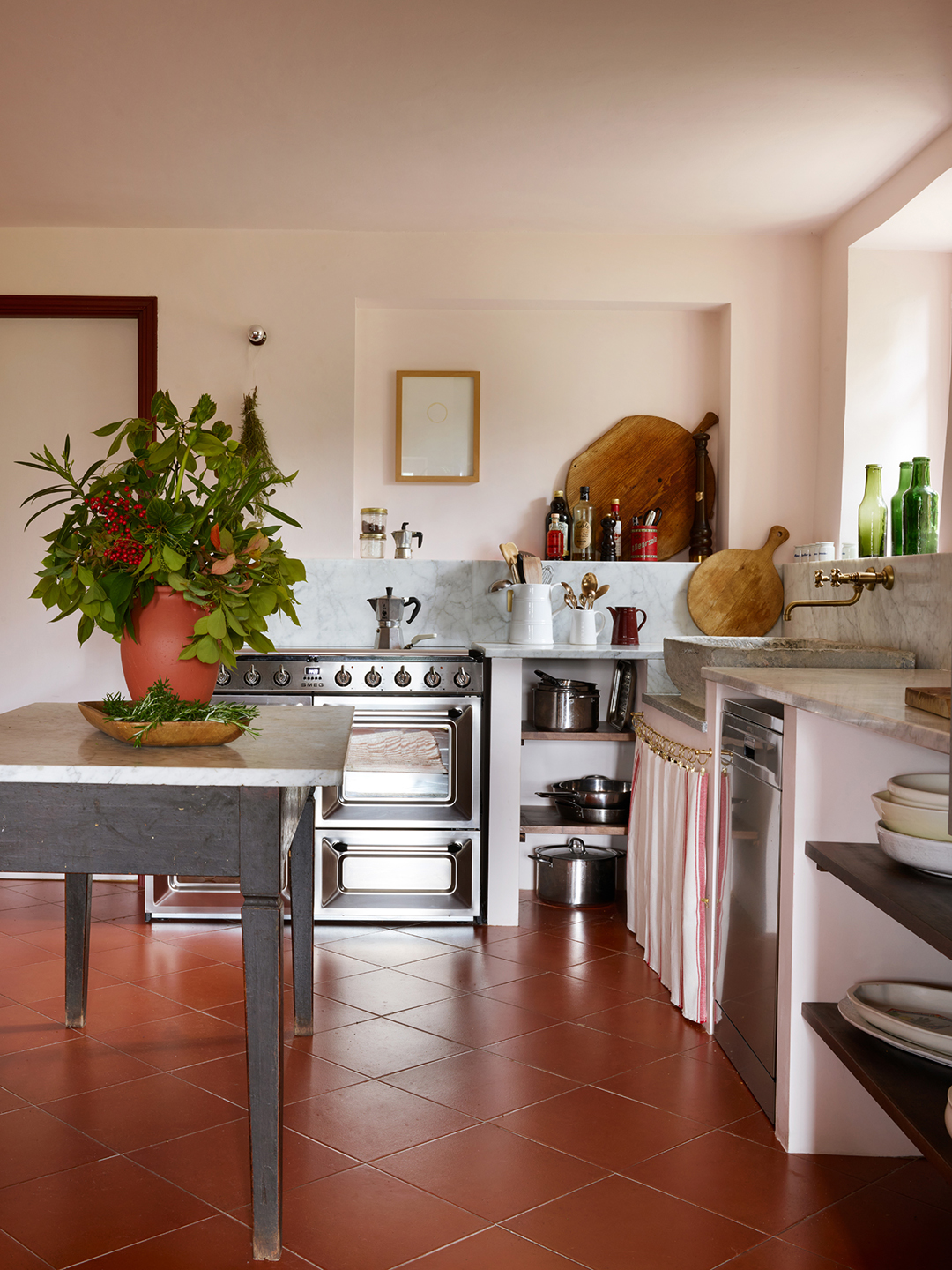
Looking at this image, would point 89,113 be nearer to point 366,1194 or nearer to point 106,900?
point 106,900

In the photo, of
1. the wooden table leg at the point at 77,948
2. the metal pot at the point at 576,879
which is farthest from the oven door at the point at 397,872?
the wooden table leg at the point at 77,948

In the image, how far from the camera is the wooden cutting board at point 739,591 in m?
4.21

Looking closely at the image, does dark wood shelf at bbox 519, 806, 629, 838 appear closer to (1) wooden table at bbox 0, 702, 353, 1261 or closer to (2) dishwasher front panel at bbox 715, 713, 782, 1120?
(2) dishwasher front panel at bbox 715, 713, 782, 1120

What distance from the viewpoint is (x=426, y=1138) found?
2156 millimetres

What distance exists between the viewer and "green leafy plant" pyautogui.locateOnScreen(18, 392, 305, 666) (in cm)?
187

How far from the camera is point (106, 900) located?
396 centimetres

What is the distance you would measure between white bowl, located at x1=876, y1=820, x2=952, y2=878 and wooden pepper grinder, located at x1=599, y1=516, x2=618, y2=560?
2592mm

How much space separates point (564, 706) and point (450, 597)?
762 mm

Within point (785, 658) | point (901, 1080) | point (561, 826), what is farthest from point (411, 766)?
point (901, 1080)

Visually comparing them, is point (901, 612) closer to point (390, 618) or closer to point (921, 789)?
point (921, 789)

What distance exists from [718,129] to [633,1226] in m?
3.04

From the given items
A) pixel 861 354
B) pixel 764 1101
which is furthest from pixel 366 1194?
pixel 861 354

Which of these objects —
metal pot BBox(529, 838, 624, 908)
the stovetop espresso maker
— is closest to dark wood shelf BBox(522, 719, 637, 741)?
metal pot BBox(529, 838, 624, 908)

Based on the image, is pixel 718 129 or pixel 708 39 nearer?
pixel 708 39
